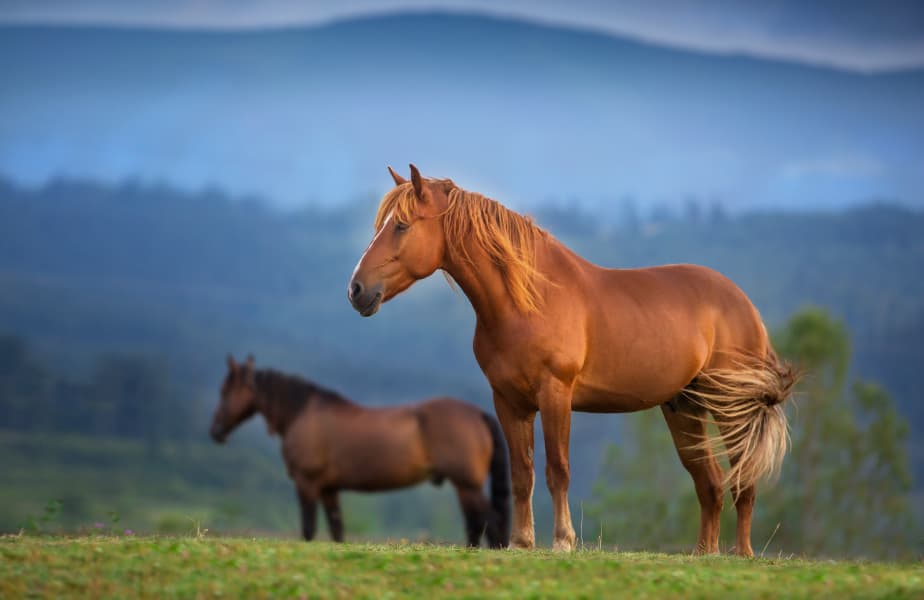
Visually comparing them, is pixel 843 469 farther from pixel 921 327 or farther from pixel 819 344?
pixel 921 327

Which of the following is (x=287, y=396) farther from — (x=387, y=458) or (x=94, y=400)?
(x=94, y=400)

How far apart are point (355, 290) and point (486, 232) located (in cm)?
117

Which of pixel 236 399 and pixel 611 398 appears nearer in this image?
pixel 611 398

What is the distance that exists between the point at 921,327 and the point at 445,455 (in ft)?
513

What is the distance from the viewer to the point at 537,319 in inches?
304

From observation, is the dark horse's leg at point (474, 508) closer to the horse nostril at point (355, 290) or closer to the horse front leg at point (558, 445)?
the horse front leg at point (558, 445)

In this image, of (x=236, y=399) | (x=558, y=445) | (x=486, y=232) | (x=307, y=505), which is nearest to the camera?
(x=558, y=445)

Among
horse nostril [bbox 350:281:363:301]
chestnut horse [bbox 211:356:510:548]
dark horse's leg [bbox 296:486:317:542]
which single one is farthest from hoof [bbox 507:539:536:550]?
dark horse's leg [bbox 296:486:317:542]

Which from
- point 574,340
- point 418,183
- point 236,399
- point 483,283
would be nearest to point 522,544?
point 574,340

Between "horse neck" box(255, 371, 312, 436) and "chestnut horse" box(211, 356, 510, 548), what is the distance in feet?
0.06

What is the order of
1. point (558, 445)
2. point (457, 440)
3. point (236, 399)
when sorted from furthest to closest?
point (236, 399) < point (457, 440) < point (558, 445)

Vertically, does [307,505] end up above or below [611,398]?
below

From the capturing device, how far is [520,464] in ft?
26.2

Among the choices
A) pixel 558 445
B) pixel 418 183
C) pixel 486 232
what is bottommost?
pixel 558 445
